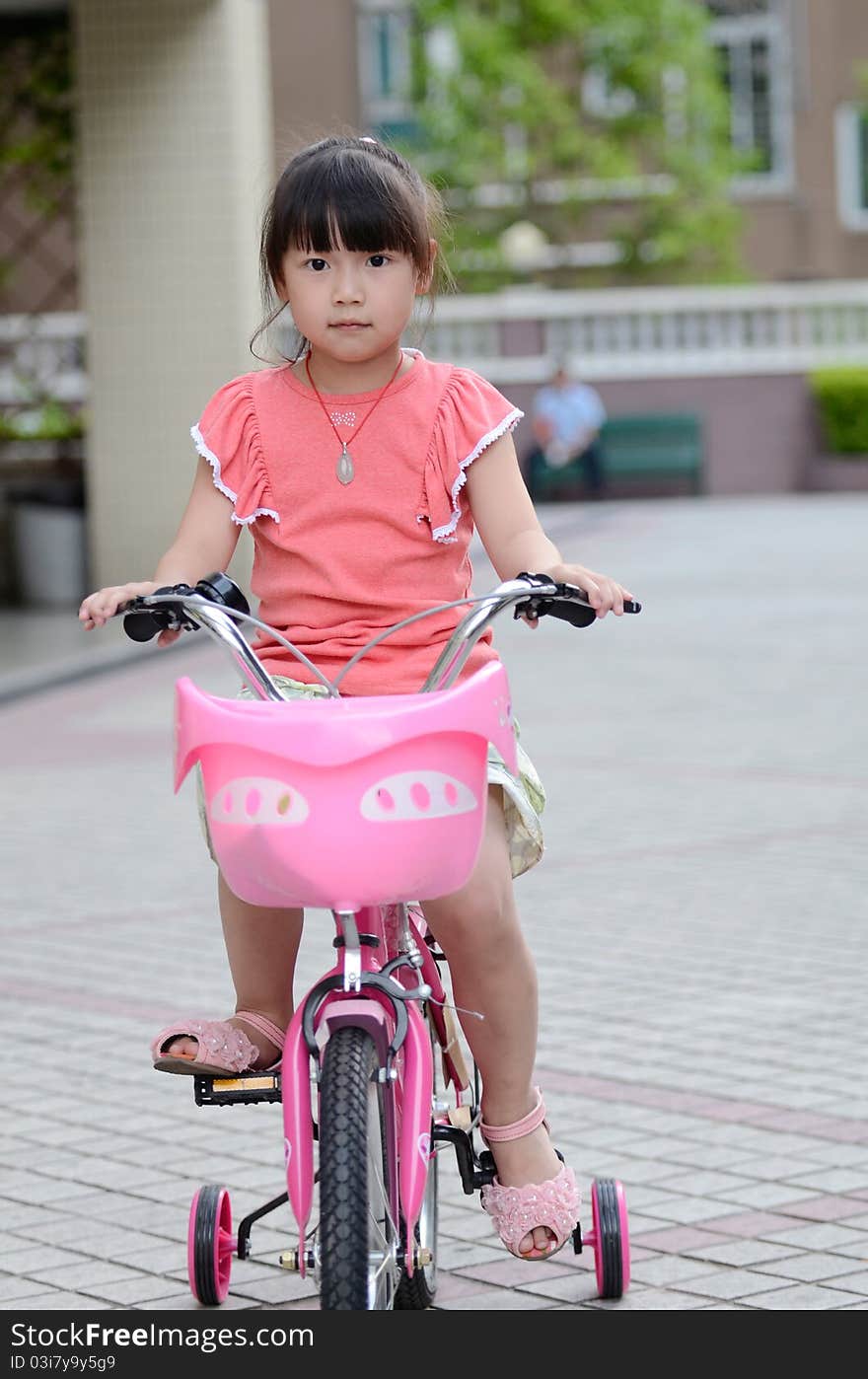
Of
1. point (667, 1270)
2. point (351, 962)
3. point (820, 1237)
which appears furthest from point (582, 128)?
point (351, 962)

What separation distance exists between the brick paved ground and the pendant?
1.33m

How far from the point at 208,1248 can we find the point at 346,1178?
868mm

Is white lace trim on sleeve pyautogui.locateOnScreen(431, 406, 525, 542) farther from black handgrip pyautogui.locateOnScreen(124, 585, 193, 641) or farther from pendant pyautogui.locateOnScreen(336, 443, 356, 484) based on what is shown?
black handgrip pyautogui.locateOnScreen(124, 585, 193, 641)

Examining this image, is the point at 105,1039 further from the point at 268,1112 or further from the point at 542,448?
the point at 542,448

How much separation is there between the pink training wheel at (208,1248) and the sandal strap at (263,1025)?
0.41 m

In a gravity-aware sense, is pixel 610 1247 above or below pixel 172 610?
below

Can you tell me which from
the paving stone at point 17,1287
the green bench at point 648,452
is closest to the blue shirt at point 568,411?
the green bench at point 648,452

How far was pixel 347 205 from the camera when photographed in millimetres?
3133

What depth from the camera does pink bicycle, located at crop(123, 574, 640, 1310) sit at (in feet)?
9.10

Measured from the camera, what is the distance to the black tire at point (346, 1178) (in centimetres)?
282

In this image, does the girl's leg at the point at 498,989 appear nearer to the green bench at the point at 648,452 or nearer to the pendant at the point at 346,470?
the pendant at the point at 346,470

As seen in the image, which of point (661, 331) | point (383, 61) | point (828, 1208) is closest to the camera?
point (828, 1208)

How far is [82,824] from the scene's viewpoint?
8.41 metres

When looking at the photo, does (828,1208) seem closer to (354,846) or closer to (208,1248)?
(208,1248)
